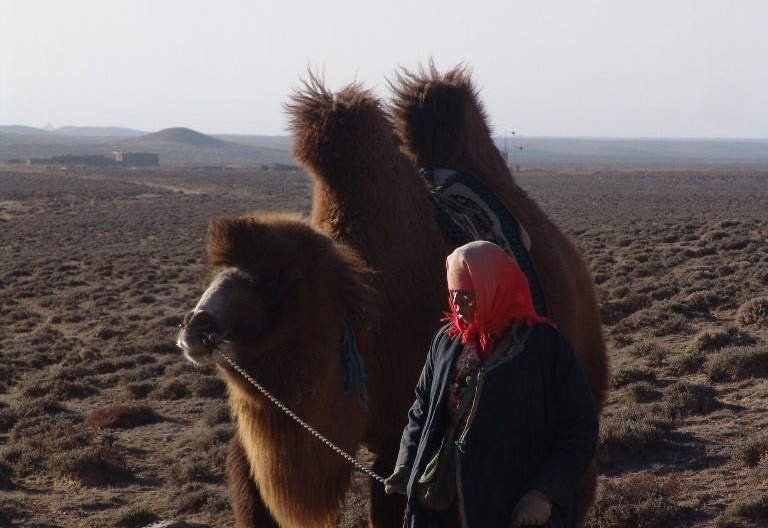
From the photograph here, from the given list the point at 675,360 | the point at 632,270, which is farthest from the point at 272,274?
the point at 632,270

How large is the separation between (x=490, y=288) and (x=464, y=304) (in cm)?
13

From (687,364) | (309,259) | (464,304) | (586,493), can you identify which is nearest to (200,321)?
(309,259)

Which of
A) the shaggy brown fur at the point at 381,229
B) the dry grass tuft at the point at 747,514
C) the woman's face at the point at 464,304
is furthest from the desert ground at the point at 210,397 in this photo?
the woman's face at the point at 464,304

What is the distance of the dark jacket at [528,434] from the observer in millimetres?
3055

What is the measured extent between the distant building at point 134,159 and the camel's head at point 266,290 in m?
143

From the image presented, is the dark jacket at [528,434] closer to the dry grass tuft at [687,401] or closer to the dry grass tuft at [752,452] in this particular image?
the dry grass tuft at [752,452]

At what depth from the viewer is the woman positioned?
3.05m

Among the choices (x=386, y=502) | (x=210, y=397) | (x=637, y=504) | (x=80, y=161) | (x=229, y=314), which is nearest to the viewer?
(x=229, y=314)

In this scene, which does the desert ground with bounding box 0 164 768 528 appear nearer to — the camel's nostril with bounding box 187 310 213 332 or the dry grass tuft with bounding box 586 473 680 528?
the dry grass tuft with bounding box 586 473 680 528

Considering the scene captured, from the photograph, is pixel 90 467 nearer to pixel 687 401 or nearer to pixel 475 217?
pixel 475 217

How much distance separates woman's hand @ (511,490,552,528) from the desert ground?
2.13 metres

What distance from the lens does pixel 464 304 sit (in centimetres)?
316

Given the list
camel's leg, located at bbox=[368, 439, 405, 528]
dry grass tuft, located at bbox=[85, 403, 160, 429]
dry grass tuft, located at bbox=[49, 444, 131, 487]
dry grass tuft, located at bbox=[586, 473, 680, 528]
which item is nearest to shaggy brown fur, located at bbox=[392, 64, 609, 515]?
dry grass tuft, located at bbox=[586, 473, 680, 528]

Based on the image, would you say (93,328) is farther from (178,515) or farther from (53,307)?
(178,515)
